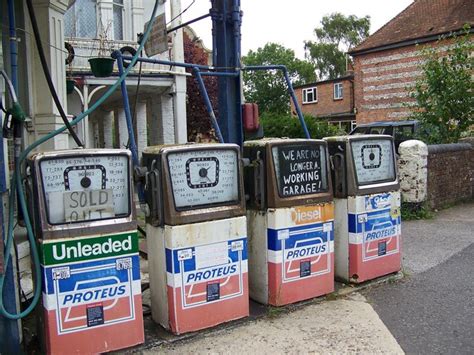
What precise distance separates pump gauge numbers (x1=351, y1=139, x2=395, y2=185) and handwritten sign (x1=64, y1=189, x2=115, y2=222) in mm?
2452

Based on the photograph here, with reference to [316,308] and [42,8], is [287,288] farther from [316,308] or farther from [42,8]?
[42,8]

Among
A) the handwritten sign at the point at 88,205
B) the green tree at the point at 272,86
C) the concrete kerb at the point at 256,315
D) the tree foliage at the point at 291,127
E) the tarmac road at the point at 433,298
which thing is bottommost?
the tarmac road at the point at 433,298

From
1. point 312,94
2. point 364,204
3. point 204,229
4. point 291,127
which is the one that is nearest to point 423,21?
point 291,127

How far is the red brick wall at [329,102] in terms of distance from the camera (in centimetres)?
2961

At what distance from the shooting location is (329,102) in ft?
101

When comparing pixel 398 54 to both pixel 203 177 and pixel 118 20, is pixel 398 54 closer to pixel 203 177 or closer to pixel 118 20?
pixel 118 20

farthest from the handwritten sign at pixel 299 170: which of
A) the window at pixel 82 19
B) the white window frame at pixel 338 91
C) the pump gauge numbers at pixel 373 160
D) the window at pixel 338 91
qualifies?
the window at pixel 338 91

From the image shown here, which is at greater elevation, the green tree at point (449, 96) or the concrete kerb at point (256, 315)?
the green tree at point (449, 96)

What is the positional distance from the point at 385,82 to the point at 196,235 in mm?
20850

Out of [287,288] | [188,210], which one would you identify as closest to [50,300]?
[188,210]

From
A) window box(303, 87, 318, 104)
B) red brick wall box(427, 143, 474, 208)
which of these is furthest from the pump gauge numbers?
window box(303, 87, 318, 104)

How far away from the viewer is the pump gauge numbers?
197 inches

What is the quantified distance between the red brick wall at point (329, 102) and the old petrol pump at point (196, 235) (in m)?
25.5

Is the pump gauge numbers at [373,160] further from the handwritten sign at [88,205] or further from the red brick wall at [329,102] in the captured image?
the red brick wall at [329,102]
